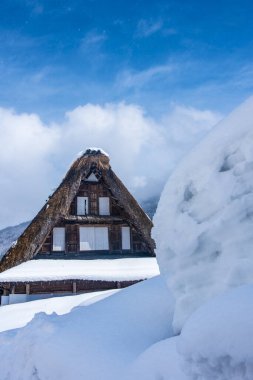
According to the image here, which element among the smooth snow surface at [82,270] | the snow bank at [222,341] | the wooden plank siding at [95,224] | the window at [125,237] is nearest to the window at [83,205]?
the wooden plank siding at [95,224]

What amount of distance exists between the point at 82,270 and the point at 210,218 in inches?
313

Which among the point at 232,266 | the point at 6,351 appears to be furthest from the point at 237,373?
the point at 6,351

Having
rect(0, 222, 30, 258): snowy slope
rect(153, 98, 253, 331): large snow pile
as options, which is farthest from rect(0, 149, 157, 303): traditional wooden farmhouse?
rect(0, 222, 30, 258): snowy slope

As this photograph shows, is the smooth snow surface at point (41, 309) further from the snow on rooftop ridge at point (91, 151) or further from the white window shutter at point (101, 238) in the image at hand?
the snow on rooftop ridge at point (91, 151)

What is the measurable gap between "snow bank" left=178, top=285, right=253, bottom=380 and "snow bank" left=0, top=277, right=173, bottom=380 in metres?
1.22

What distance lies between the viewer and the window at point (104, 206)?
1309 centimetres

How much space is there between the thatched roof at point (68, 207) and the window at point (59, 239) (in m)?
0.47

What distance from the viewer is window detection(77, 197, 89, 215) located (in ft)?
42.2

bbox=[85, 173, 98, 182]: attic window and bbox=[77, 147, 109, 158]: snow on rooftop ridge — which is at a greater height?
bbox=[77, 147, 109, 158]: snow on rooftop ridge

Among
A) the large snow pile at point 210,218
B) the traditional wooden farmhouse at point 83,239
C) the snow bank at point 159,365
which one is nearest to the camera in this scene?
the snow bank at point 159,365

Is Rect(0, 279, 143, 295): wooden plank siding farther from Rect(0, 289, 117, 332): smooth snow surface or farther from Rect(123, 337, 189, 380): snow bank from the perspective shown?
→ Rect(123, 337, 189, 380): snow bank

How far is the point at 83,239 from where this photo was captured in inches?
493

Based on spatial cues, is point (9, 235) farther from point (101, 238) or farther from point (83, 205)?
point (101, 238)

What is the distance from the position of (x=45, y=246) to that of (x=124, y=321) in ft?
26.2
